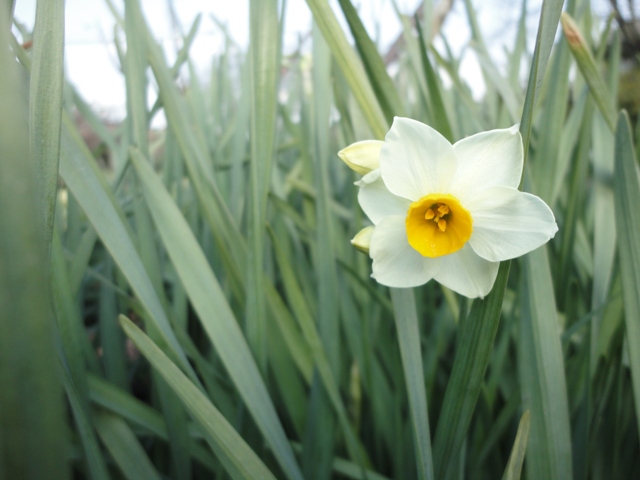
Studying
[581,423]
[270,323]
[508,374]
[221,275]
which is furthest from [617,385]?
[221,275]

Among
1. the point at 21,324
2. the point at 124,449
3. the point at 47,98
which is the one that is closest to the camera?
the point at 21,324

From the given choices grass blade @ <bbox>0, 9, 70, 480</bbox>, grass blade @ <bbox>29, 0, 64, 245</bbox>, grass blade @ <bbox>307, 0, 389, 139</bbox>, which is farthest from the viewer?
grass blade @ <bbox>307, 0, 389, 139</bbox>

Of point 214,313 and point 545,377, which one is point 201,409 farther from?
point 545,377

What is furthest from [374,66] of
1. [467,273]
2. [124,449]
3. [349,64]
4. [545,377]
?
[124,449]

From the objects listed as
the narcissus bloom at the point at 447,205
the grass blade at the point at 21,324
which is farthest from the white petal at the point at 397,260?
the grass blade at the point at 21,324

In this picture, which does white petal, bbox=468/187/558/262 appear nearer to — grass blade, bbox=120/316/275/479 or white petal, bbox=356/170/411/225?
white petal, bbox=356/170/411/225

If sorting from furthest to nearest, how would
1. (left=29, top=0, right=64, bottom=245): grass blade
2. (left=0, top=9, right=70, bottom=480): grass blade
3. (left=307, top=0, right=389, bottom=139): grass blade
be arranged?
1. (left=307, top=0, right=389, bottom=139): grass blade
2. (left=29, top=0, right=64, bottom=245): grass blade
3. (left=0, top=9, right=70, bottom=480): grass blade

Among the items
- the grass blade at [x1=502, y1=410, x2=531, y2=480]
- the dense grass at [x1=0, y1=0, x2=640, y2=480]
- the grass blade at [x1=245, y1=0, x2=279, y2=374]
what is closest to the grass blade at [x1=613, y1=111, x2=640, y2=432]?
the dense grass at [x1=0, y1=0, x2=640, y2=480]

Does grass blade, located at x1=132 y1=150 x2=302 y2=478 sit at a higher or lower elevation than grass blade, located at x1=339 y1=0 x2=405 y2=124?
lower
